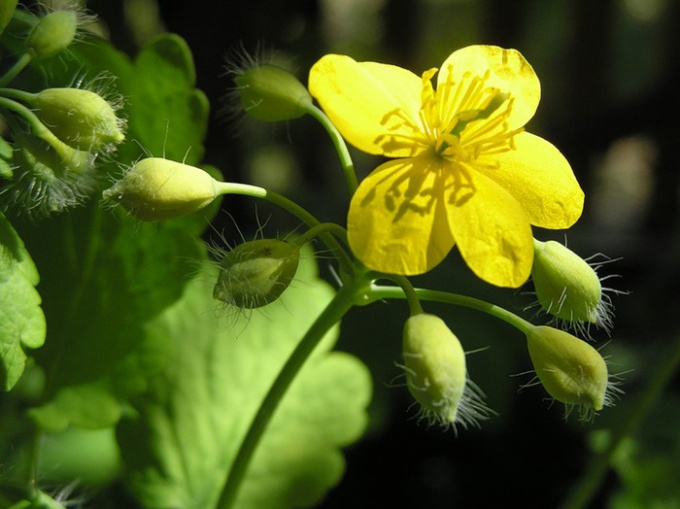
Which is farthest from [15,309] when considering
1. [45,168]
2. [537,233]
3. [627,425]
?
[537,233]

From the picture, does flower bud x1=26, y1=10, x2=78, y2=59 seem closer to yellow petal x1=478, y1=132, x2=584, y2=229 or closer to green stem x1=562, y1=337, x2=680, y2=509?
yellow petal x1=478, y1=132, x2=584, y2=229

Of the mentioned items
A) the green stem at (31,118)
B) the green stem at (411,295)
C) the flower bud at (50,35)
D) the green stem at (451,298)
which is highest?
the flower bud at (50,35)

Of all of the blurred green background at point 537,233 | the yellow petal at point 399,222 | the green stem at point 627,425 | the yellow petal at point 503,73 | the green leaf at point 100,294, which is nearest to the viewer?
the yellow petal at point 399,222

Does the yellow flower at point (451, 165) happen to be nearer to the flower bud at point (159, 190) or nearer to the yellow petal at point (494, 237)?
the yellow petal at point (494, 237)

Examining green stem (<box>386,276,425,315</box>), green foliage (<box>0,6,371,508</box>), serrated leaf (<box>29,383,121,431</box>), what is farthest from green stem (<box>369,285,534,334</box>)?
serrated leaf (<box>29,383,121,431</box>)

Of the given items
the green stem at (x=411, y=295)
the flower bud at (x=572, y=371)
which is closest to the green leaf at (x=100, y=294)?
the green stem at (x=411, y=295)

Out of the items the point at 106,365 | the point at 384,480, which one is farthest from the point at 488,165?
the point at 384,480
